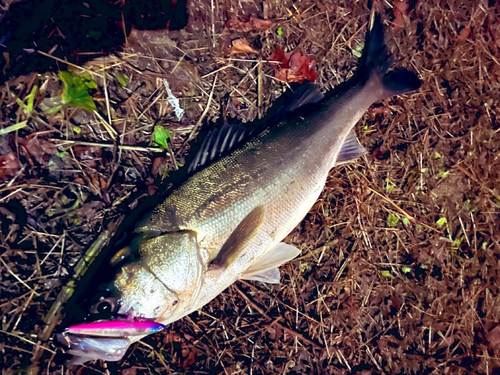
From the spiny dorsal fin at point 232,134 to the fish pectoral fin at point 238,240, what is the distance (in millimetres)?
567

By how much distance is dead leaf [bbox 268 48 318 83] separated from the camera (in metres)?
3.39

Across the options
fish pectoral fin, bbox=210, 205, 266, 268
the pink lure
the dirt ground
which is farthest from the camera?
the dirt ground

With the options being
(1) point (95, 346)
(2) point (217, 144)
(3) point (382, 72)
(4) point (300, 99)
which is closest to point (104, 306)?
(1) point (95, 346)

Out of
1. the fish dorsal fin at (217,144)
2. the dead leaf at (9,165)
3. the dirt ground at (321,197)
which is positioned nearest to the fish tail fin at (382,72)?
the dirt ground at (321,197)

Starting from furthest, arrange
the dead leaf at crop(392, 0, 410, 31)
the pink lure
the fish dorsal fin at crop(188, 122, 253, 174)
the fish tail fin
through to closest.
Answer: the dead leaf at crop(392, 0, 410, 31)
the fish tail fin
the fish dorsal fin at crop(188, 122, 253, 174)
the pink lure

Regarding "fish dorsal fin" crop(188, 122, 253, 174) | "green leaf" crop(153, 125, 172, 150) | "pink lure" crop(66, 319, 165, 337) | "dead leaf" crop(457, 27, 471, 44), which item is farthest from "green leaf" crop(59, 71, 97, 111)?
"dead leaf" crop(457, 27, 471, 44)

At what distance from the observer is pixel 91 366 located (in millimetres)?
2979

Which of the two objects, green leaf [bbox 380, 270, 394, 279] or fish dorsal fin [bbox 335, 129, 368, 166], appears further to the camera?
green leaf [bbox 380, 270, 394, 279]

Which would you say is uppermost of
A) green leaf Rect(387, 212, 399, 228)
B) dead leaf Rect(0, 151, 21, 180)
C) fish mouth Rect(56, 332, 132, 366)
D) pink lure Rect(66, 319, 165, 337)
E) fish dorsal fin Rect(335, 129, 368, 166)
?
dead leaf Rect(0, 151, 21, 180)

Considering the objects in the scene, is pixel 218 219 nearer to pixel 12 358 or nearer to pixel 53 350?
pixel 53 350

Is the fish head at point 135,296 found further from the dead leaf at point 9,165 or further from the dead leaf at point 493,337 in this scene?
the dead leaf at point 493,337

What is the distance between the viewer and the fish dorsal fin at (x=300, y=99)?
3.16 meters

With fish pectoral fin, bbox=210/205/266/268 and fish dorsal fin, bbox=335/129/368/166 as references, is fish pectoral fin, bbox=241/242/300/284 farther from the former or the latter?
fish dorsal fin, bbox=335/129/368/166

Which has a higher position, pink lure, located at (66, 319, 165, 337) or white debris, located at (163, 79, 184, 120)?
white debris, located at (163, 79, 184, 120)
